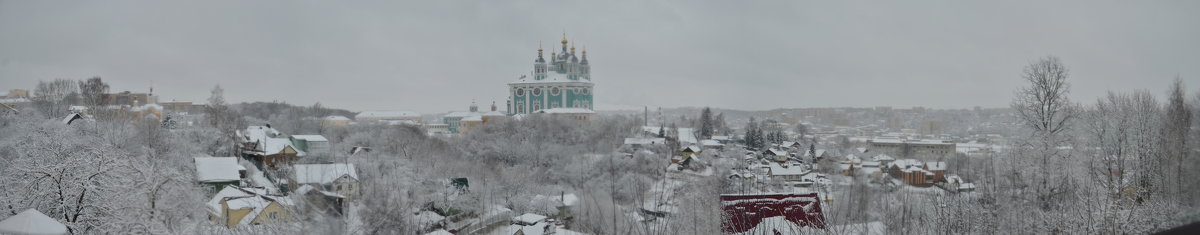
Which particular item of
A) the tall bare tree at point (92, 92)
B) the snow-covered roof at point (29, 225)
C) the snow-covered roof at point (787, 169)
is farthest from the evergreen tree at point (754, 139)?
the snow-covered roof at point (29, 225)

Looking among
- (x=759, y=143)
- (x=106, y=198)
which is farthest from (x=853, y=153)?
(x=106, y=198)

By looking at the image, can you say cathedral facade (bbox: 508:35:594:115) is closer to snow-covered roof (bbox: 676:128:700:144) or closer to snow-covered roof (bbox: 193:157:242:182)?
snow-covered roof (bbox: 676:128:700:144)

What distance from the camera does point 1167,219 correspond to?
4.87 m

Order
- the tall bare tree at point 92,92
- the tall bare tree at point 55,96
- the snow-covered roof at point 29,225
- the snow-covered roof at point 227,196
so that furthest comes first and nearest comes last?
the tall bare tree at point 92,92, the tall bare tree at point 55,96, the snow-covered roof at point 227,196, the snow-covered roof at point 29,225

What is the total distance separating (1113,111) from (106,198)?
36.0 feet

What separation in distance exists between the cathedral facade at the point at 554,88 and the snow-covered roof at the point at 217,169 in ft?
97.3

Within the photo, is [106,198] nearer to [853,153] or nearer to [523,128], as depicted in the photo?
[523,128]

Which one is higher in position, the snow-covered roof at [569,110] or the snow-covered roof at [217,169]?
the snow-covered roof at [569,110]

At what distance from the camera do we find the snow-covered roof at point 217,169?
1506 cm

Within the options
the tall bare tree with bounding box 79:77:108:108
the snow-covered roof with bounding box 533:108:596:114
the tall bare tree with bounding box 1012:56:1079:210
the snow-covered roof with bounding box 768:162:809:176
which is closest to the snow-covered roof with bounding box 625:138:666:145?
the snow-covered roof with bounding box 768:162:809:176

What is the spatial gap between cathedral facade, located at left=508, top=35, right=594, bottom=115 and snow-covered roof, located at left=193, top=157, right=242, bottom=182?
29651 millimetres

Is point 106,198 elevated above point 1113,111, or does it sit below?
below

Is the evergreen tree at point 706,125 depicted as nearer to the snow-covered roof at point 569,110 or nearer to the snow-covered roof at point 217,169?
the snow-covered roof at point 569,110

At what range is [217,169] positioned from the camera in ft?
50.6
